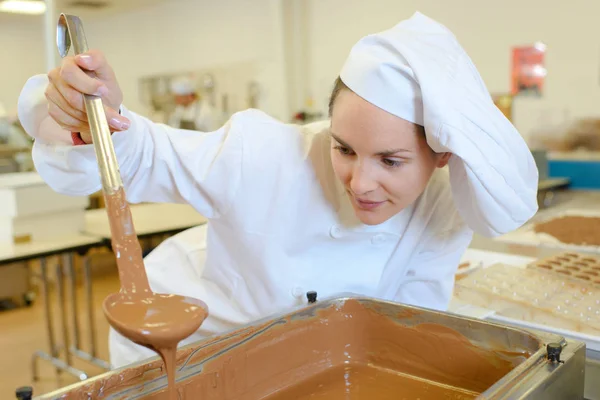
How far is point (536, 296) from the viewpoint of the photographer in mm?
1356

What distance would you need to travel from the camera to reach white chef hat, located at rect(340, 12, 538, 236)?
0.90 metres

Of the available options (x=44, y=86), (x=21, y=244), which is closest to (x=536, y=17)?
(x=21, y=244)

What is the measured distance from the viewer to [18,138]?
4820mm

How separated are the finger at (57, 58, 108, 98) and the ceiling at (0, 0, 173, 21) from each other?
6.10 m

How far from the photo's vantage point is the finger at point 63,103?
2.73ft

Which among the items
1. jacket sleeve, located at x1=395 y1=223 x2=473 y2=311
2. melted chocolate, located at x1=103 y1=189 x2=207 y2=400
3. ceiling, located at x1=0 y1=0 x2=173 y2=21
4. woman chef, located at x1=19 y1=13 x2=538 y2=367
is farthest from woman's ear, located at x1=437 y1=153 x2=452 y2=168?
ceiling, located at x1=0 y1=0 x2=173 y2=21

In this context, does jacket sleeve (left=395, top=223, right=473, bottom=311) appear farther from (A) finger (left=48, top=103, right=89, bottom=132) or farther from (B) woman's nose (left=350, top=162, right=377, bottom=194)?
(A) finger (left=48, top=103, right=89, bottom=132)

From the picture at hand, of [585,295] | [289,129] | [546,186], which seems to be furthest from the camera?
[546,186]

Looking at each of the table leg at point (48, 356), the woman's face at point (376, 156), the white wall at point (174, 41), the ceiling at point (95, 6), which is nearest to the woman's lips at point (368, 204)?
the woman's face at point (376, 156)

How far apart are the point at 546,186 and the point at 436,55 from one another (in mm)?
2753

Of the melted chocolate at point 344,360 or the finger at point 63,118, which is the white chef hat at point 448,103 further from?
the finger at point 63,118

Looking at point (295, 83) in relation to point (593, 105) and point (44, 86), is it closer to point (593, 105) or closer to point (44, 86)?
point (593, 105)

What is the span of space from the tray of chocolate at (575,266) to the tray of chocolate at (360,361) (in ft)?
2.21

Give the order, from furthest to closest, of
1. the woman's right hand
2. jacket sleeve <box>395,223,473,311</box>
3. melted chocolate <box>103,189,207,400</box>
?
1. jacket sleeve <box>395,223,473,311</box>
2. the woman's right hand
3. melted chocolate <box>103,189,207,400</box>
